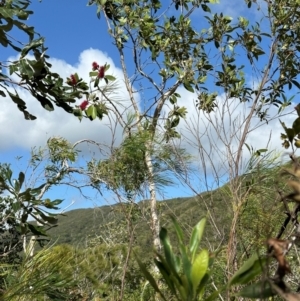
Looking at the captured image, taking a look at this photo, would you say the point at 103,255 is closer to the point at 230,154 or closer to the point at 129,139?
the point at 129,139

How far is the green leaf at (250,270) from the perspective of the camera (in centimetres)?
36

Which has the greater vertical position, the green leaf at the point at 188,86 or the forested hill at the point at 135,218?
the green leaf at the point at 188,86

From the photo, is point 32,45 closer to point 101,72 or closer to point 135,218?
point 101,72

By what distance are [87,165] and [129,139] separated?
239cm

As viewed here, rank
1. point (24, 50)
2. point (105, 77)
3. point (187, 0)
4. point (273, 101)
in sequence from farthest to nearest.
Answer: point (187, 0) → point (273, 101) → point (105, 77) → point (24, 50)

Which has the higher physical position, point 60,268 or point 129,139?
point 129,139

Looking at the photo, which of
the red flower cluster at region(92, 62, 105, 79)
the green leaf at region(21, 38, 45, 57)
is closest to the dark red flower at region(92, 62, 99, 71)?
the red flower cluster at region(92, 62, 105, 79)

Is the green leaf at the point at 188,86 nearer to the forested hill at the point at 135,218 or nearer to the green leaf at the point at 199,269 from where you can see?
the forested hill at the point at 135,218

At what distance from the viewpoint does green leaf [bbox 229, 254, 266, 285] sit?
14.1 inches

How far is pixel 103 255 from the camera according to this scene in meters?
3.78

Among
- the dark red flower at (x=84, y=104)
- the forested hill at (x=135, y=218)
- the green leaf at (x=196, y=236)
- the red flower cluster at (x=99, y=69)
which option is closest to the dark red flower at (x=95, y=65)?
the red flower cluster at (x=99, y=69)

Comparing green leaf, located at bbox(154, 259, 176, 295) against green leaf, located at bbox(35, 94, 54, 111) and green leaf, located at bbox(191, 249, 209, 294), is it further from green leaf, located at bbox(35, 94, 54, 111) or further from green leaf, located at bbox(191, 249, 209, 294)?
green leaf, located at bbox(35, 94, 54, 111)

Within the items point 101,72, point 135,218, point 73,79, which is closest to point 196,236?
point 73,79

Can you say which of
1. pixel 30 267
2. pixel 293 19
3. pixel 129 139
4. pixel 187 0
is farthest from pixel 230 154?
Result: pixel 187 0
